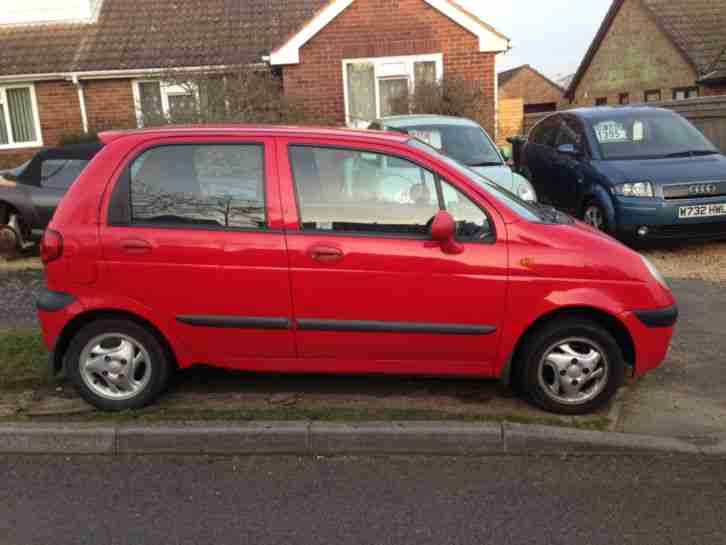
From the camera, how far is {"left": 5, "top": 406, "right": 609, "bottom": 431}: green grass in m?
4.28

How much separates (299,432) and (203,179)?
1.65 meters

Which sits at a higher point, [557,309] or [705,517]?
[557,309]

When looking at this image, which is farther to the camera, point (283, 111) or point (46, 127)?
point (46, 127)

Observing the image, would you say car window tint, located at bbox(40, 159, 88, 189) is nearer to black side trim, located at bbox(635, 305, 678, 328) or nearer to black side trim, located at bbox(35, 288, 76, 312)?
black side trim, located at bbox(35, 288, 76, 312)

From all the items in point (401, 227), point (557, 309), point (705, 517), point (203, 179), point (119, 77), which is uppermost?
point (119, 77)

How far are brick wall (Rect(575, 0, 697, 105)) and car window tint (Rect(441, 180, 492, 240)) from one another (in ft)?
77.8

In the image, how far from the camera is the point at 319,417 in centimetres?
432

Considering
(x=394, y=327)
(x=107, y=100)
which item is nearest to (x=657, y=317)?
(x=394, y=327)

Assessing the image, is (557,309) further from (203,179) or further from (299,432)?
(203,179)

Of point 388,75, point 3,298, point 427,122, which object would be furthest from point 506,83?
point 3,298

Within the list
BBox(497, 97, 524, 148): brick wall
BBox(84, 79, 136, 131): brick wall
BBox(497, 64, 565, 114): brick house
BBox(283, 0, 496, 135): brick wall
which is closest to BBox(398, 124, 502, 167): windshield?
BBox(283, 0, 496, 135): brick wall

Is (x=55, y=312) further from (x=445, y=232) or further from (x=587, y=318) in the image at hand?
(x=587, y=318)

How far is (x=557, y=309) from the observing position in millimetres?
4281

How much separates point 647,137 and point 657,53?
1988 cm
